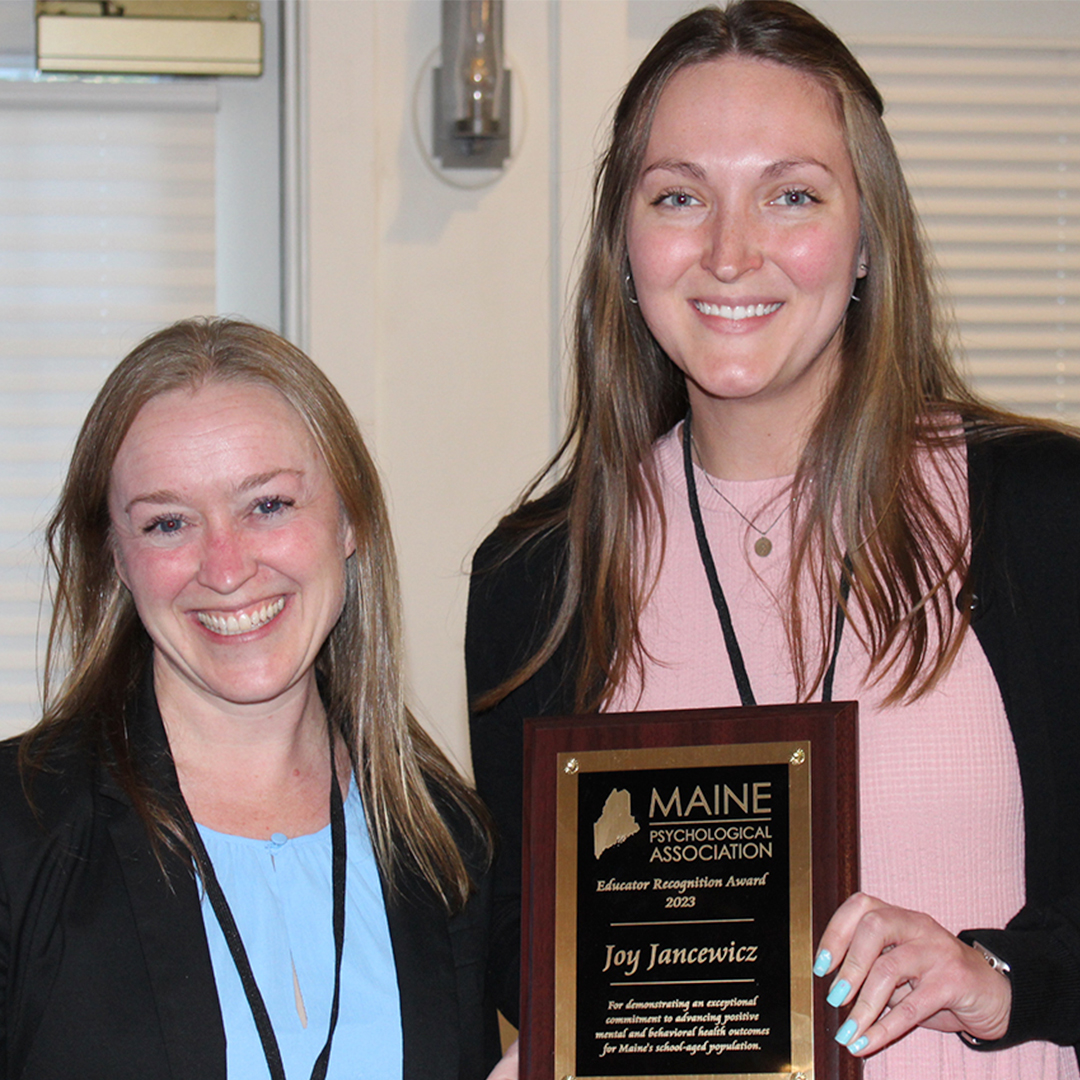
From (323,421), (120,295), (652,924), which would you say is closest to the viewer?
(652,924)

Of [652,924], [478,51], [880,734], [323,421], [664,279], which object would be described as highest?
A: [478,51]

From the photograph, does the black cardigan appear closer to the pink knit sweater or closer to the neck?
the pink knit sweater

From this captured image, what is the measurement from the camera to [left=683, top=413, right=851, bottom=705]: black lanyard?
2049mm

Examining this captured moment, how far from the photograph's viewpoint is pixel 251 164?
393 cm

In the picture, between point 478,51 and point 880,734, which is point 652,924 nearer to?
point 880,734

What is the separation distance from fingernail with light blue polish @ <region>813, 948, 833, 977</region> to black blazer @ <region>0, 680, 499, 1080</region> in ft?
1.86

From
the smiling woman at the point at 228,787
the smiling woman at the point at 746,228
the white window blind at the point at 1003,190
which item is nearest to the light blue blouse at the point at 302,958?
the smiling woman at the point at 228,787

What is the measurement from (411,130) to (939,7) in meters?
1.39

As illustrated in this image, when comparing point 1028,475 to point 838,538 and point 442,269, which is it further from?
point 442,269

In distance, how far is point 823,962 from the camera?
5.79 feet

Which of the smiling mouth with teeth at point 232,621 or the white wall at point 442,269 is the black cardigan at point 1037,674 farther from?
the white wall at point 442,269

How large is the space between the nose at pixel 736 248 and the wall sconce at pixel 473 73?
170 centimetres

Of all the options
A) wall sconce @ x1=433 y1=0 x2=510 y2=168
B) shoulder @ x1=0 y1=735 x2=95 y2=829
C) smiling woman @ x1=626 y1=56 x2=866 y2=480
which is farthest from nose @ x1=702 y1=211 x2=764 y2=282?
wall sconce @ x1=433 y1=0 x2=510 y2=168

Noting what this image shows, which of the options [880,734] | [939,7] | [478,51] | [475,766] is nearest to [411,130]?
[478,51]
